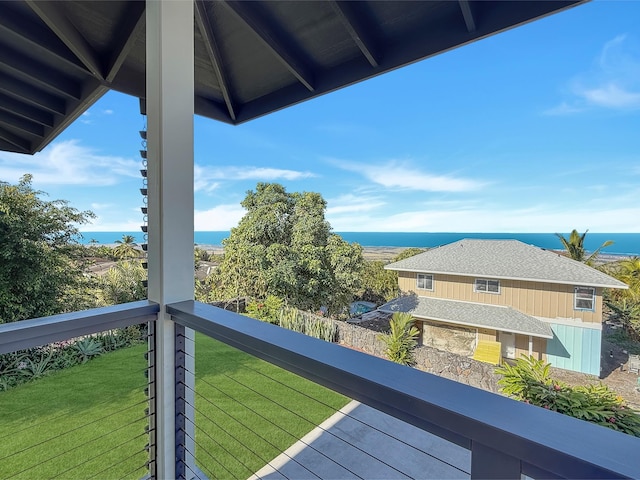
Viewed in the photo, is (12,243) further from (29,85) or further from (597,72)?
(597,72)

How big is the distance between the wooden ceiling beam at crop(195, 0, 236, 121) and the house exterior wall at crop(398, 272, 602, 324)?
3.97 m

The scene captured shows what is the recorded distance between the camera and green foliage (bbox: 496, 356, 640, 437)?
2.97 m

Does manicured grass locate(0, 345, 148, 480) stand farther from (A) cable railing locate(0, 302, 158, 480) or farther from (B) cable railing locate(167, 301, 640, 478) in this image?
(B) cable railing locate(167, 301, 640, 478)


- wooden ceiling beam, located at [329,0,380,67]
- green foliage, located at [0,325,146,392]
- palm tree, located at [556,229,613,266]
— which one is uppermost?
wooden ceiling beam, located at [329,0,380,67]

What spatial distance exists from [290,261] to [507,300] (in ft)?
14.2

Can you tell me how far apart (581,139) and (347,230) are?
4.17 m

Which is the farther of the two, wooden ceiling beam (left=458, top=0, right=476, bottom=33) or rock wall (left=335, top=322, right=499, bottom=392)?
rock wall (left=335, top=322, right=499, bottom=392)

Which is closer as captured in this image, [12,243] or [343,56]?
[343,56]

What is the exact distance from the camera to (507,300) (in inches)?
175

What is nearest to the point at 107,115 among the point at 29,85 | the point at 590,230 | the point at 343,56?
the point at 29,85

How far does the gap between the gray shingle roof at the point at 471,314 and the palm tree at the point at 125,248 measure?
398 cm

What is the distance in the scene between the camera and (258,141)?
7.59 metres

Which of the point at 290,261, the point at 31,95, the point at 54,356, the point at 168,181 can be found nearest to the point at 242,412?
the point at 54,356

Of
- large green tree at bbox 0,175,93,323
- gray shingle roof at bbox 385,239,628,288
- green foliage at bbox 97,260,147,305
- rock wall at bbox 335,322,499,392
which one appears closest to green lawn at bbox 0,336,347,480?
green foliage at bbox 97,260,147,305
